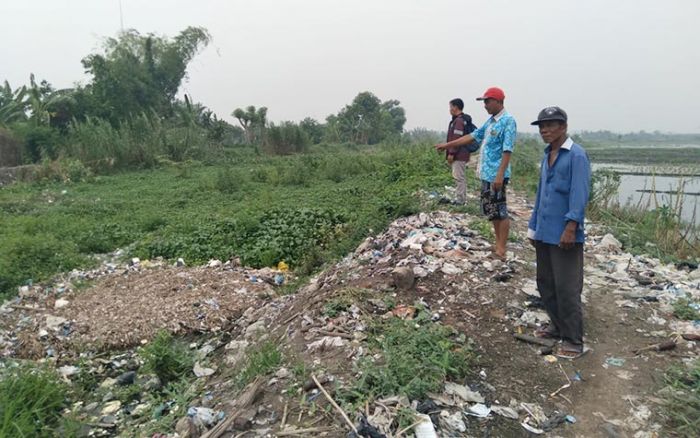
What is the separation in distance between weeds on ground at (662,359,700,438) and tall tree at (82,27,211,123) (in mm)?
24441

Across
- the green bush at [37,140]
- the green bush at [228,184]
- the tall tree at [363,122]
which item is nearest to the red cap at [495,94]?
the green bush at [228,184]

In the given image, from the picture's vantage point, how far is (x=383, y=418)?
7.79 ft

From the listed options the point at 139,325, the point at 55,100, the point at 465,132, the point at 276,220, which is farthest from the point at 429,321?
the point at 55,100

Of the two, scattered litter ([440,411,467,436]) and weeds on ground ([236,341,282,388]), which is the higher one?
weeds on ground ([236,341,282,388])

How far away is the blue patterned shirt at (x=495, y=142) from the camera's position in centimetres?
437

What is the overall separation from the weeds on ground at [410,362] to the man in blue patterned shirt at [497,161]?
161 cm

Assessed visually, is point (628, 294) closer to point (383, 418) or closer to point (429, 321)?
point (429, 321)

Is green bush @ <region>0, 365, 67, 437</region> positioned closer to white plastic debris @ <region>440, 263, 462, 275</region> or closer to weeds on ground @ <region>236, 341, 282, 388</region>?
weeds on ground @ <region>236, 341, 282, 388</region>

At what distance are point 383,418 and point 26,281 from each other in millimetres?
5245

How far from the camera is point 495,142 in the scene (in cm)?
451

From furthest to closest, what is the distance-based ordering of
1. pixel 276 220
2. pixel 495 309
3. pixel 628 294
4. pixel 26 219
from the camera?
pixel 26 219
pixel 276 220
pixel 628 294
pixel 495 309

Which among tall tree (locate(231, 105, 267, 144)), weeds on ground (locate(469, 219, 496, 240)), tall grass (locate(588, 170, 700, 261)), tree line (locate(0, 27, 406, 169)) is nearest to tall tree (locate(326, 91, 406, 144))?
tree line (locate(0, 27, 406, 169))

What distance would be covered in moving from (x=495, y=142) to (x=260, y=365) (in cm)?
294

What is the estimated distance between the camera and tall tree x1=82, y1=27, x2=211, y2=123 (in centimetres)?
2291
